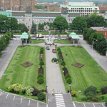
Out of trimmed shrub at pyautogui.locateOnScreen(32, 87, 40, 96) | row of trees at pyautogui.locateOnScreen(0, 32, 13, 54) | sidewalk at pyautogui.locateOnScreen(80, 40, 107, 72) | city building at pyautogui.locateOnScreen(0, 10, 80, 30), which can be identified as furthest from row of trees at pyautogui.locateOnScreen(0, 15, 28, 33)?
trimmed shrub at pyautogui.locateOnScreen(32, 87, 40, 96)

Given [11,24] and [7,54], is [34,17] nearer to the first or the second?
[11,24]

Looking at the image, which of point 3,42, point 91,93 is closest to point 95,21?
point 3,42

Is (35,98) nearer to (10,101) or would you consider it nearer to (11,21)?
(10,101)

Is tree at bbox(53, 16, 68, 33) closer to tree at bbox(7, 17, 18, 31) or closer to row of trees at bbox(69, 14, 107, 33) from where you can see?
row of trees at bbox(69, 14, 107, 33)

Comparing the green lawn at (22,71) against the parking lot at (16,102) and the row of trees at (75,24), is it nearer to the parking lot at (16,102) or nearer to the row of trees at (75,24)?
the parking lot at (16,102)

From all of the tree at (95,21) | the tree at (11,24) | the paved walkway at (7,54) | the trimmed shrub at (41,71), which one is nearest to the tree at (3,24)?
the tree at (11,24)

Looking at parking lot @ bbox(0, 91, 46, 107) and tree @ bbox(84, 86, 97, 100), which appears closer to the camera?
parking lot @ bbox(0, 91, 46, 107)

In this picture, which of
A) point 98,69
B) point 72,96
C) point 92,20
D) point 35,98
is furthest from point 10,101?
point 92,20

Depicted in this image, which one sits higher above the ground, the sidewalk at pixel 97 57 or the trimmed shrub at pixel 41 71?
the trimmed shrub at pixel 41 71
